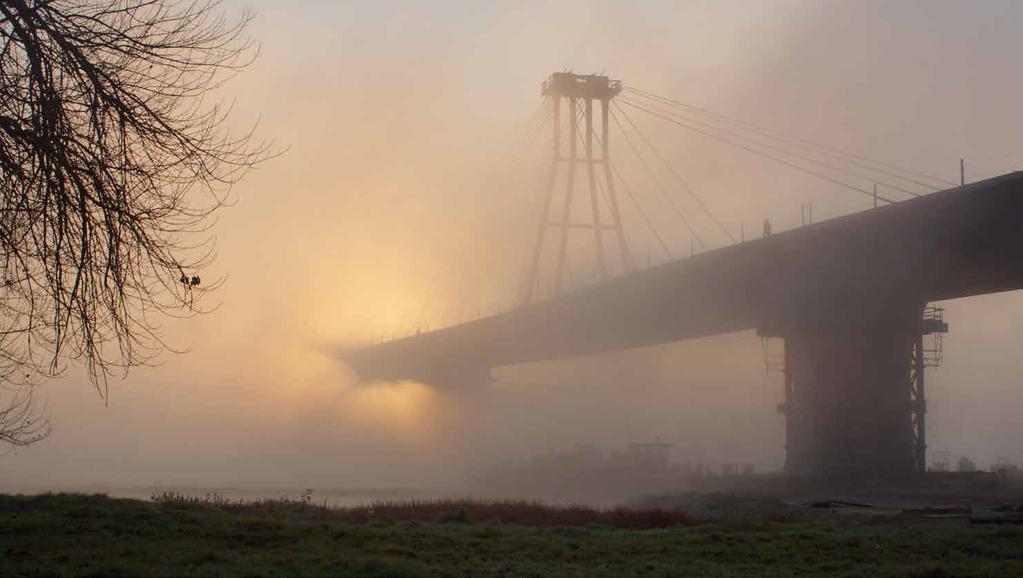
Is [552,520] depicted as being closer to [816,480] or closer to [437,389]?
[816,480]

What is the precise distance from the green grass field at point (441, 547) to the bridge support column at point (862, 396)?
22.4m

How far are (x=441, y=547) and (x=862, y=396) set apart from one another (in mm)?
31309

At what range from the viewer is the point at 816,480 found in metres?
45.9

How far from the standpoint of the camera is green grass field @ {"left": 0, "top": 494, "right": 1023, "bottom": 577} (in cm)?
1600

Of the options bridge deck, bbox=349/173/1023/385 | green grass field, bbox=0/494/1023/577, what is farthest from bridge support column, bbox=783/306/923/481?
green grass field, bbox=0/494/1023/577

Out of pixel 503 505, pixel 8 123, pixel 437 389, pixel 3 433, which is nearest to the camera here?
pixel 8 123

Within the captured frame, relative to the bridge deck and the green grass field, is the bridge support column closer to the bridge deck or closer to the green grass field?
the bridge deck

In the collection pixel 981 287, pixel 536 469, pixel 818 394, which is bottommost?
pixel 536 469

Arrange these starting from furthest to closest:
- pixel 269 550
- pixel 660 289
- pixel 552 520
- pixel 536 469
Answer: pixel 536 469 → pixel 660 289 → pixel 552 520 → pixel 269 550

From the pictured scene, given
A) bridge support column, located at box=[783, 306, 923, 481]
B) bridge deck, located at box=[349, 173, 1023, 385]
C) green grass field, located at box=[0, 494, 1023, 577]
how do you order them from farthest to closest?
1. bridge support column, located at box=[783, 306, 923, 481]
2. bridge deck, located at box=[349, 173, 1023, 385]
3. green grass field, located at box=[0, 494, 1023, 577]

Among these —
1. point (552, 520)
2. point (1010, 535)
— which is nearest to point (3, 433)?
point (552, 520)

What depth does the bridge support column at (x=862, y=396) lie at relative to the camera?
46094 mm

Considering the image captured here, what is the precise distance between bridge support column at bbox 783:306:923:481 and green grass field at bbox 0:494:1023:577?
2241 cm

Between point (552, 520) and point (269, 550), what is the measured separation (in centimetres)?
1073
